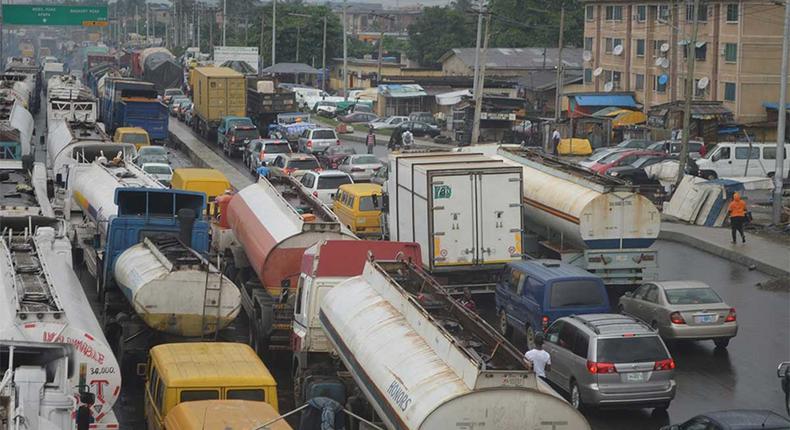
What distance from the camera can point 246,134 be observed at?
193 ft

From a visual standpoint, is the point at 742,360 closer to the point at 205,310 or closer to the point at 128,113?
the point at 205,310

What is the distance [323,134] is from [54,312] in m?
39.7

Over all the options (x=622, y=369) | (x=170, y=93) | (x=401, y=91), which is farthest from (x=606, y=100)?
(x=622, y=369)

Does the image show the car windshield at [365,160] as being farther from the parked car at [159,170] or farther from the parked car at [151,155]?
the parked car at [151,155]

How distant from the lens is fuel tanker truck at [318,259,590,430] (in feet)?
45.7

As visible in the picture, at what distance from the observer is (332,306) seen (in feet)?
61.7

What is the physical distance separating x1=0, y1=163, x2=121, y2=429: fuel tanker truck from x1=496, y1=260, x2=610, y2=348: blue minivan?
730cm

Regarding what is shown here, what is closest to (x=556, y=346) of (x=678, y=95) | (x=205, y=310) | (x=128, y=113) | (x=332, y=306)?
(x=332, y=306)

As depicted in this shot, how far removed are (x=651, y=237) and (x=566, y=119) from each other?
39.0 meters

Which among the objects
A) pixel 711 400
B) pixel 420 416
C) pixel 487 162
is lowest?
pixel 711 400

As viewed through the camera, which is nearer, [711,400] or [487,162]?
[711,400]

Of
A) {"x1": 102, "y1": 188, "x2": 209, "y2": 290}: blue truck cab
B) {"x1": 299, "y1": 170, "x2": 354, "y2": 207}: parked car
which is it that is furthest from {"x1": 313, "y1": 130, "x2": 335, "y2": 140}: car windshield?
{"x1": 102, "y1": 188, "x2": 209, "y2": 290}: blue truck cab

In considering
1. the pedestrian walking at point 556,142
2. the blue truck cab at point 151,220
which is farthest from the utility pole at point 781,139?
the pedestrian walking at point 556,142

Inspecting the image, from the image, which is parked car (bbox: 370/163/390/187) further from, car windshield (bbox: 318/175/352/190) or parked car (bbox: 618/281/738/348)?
parked car (bbox: 618/281/738/348)
